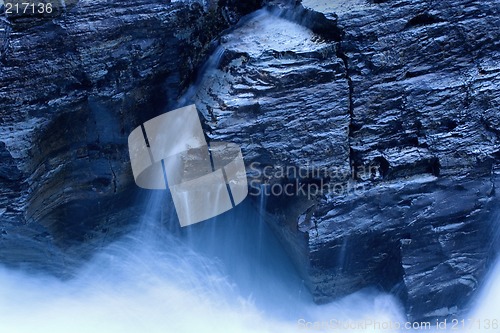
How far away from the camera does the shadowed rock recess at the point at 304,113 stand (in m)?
3.14

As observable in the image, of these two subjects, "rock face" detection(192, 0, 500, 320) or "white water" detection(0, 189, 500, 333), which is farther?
"white water" detection(0, 189, 500, 333)

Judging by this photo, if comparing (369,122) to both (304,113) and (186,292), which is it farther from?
(186,292)

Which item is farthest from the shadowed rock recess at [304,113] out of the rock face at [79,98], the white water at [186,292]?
the white water at [186,292]

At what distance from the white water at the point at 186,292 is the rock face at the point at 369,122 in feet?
1.76

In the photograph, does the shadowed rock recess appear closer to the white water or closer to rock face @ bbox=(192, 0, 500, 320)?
rock face @ bbox=(192, 0, 500, 320)

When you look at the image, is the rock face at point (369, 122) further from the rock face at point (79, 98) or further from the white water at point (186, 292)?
the white water at point (186, 292)

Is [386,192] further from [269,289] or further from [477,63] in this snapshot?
[269,289]

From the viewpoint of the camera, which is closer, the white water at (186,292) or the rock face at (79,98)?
the rock face at (79,98)

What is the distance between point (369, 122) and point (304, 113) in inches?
19.1

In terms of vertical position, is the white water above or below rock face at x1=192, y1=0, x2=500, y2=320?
below

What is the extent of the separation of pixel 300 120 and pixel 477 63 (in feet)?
4.51

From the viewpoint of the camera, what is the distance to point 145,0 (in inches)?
125

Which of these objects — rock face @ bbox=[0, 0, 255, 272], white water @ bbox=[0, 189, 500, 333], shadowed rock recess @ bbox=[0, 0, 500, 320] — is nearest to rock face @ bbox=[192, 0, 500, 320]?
shadowed rock recess @ bbox=[0, 0, 500, 320]

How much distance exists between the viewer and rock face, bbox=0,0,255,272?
309 centimetres
